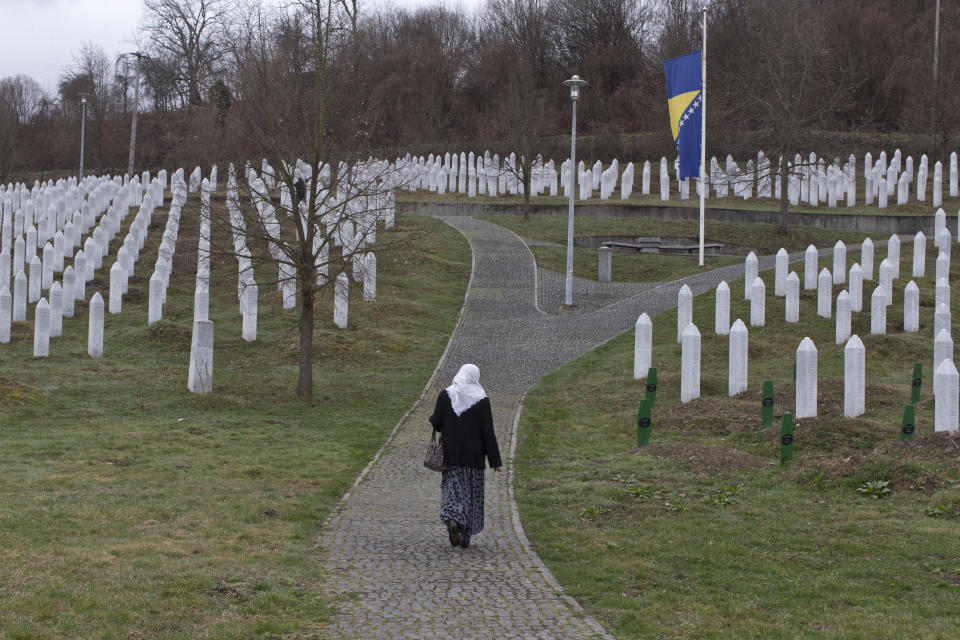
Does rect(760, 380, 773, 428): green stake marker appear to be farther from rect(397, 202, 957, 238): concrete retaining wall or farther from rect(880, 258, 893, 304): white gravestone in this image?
rect(397, 202, 957, 238): concrete retaining wall

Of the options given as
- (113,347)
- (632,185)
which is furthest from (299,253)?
(632,185)

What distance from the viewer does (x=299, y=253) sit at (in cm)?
1694

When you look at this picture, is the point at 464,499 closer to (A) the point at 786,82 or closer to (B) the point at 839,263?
(B) the point at 839,263

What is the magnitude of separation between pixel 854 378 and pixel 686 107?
58.3 ft

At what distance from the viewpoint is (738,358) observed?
614 inches

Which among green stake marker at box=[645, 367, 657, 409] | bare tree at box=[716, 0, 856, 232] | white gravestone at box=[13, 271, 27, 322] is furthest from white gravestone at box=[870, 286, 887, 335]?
white gravestone at box=[13, 271, 27, 322]

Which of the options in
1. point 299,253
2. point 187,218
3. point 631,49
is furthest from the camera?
point 631,49

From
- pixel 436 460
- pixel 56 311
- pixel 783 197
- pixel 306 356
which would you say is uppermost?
pixel 783 197

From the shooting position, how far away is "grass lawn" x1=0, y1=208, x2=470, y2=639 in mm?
6773

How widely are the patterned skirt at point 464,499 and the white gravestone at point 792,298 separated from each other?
14.1 meters

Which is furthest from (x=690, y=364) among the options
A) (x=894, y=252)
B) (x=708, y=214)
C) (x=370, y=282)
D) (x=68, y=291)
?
(x=708, y=214)

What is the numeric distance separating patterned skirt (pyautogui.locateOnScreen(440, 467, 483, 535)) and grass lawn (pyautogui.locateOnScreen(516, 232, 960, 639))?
2.04ft

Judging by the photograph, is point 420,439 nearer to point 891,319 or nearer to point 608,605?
point 608,605

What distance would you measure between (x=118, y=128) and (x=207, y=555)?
65.9 m
